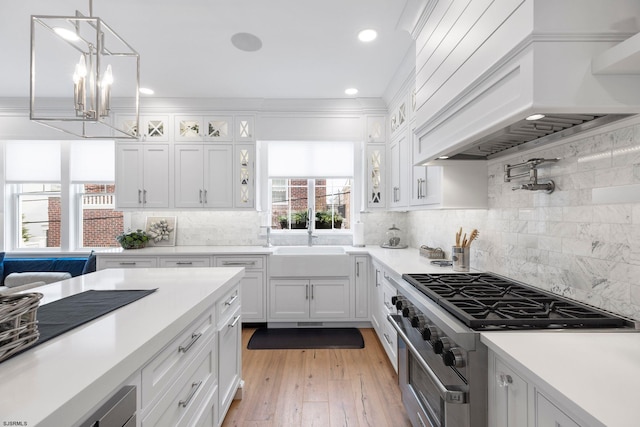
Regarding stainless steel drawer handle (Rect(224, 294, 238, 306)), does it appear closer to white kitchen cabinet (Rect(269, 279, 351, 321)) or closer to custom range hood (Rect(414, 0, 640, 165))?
white kitchen cabinet (Rect(269, 279, 351, 321))

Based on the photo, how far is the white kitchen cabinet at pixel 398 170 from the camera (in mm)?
3061

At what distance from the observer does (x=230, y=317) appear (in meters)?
1.92

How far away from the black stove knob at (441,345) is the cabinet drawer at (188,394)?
1.05 meters

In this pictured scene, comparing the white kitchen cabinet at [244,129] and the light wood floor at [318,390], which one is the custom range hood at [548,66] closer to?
the light wood floor at [318,390]

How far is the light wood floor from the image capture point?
199 cm

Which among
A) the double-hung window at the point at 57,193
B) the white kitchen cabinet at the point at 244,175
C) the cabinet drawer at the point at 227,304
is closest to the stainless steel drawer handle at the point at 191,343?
the cabinet drawer at the point at 227,304

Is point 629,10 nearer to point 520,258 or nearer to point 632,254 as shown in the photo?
point 632,254

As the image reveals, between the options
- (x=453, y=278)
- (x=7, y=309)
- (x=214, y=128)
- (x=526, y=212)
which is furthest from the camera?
(x=214, y=128)

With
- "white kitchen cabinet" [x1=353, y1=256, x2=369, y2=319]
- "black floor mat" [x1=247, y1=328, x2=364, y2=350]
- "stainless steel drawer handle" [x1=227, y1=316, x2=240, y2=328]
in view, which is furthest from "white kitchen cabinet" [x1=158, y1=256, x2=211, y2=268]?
"white kitchen cabinet" [x1=353, y1=256, x2=369, y2=319]

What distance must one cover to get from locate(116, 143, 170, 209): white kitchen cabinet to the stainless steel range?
3232 mm

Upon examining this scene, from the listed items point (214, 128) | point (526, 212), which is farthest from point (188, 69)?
point (526, 212)

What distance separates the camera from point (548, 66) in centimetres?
91

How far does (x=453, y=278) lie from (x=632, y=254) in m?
0.87

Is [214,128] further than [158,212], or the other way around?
[158,212]
